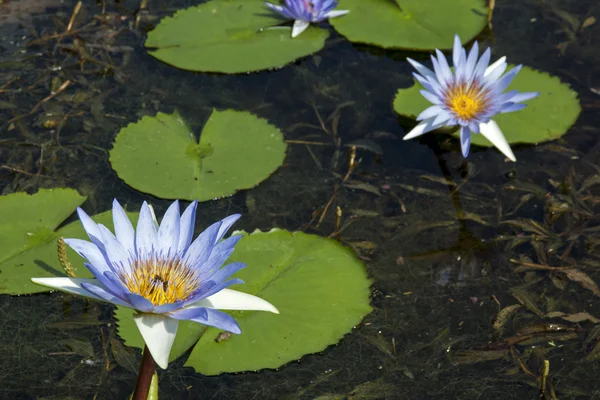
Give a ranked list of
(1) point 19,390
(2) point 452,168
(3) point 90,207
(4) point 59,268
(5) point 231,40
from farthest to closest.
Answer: (5) point 231,40, (2) point 452,168, (3) point 90,207, (4) point 59,268, (1) point 19,390

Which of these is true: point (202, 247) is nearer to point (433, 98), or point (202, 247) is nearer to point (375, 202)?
point (375, 202)

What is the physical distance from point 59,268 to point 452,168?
2.25m

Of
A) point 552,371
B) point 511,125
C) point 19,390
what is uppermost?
point 511,125

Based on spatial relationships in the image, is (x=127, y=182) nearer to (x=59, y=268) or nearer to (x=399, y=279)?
(x=59, y=268)

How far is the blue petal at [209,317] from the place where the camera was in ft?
8.91

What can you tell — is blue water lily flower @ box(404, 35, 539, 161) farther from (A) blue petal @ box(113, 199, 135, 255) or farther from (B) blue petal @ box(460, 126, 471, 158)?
(A) blue petal @ box(113, 199, 135, 255)

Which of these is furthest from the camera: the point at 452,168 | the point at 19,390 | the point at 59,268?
the point at 452,168

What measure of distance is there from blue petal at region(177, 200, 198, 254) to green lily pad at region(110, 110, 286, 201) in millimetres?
1309

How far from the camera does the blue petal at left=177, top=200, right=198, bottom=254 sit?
9.93 feet

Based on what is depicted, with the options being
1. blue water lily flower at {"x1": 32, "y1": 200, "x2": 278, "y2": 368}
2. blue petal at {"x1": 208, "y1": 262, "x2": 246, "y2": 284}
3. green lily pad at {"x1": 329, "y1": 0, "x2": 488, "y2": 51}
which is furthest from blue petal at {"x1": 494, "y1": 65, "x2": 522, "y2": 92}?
blue petal at {"x1": 208, "y1": 262, "x2": 246, "y2": 284}

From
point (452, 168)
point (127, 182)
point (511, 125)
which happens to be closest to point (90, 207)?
point (127, 182)

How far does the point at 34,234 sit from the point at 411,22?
2877 millimetres

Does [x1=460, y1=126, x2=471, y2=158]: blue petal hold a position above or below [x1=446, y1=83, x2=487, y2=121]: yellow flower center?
below

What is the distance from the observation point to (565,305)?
3.97 meters
